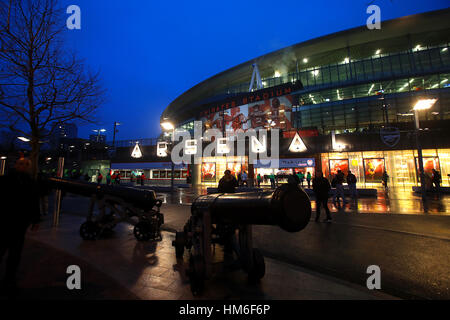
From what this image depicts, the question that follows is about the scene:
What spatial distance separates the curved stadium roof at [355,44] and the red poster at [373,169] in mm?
17586

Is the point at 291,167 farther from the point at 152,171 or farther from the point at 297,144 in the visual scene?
the point at 152,171

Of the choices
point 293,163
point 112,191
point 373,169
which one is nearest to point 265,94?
point 293,163

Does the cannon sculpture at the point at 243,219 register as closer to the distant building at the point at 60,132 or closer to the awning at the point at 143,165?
the distant building at the point at 60,132

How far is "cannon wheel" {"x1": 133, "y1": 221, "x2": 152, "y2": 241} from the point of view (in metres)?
5.14

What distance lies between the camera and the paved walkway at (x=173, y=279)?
2.60 m

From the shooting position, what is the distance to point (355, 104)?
26.2 metres

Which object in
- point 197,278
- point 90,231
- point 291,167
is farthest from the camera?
point 291,167

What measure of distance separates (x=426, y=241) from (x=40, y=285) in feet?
26.5

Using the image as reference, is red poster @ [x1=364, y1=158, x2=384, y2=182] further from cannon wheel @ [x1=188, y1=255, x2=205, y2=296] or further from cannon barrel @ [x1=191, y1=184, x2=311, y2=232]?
cannon wheel @ [x1=188, y1=255, x2=205, y2=296]

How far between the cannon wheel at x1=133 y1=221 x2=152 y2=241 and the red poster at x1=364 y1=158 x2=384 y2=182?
24.4 meters

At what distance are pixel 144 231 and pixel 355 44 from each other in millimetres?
37389

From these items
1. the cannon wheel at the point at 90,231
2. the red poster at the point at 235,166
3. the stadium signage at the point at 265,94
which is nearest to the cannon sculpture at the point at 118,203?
the cannon wheel at the point at 90,231

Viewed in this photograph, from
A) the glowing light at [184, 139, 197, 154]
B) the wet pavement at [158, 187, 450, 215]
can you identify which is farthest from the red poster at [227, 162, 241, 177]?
the wet pavement at [158, 187, 450, 215]
